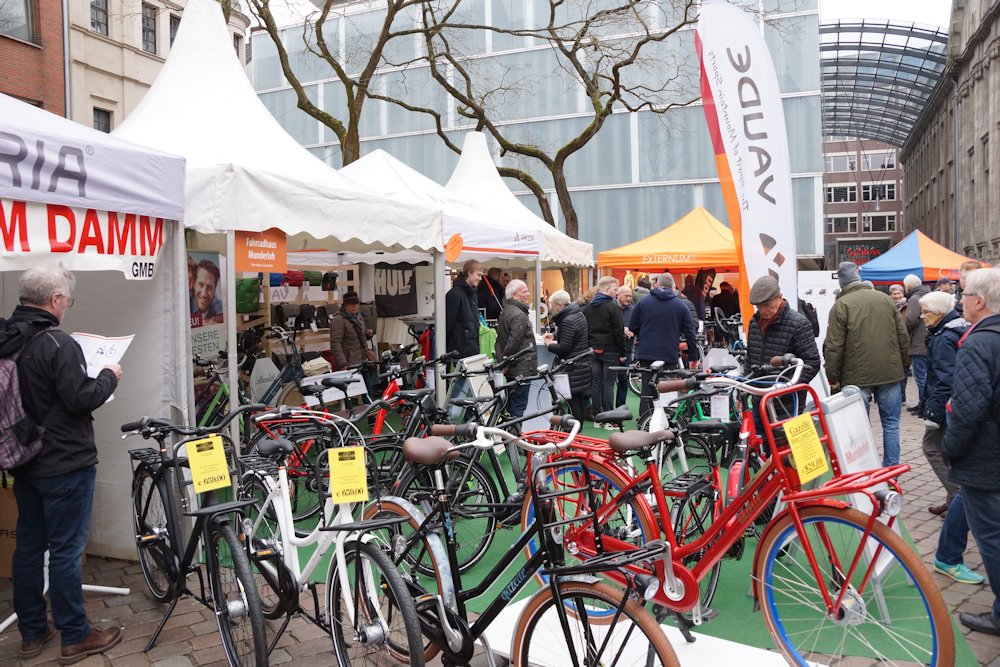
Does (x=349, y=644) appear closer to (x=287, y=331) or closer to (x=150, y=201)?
(x=150, y=201)

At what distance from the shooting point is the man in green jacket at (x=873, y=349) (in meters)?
6.02

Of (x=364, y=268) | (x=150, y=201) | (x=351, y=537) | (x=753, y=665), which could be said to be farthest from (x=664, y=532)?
(x=364, y=268)

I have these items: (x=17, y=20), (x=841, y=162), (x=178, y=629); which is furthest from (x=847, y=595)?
(x=841, y=162)

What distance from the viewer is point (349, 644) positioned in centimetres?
332

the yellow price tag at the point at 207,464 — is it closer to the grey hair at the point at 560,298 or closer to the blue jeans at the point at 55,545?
the blue jeans at the point at 55,545

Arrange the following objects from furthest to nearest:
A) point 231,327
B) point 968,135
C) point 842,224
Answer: point 842,224 → point 968,135 → point 231,327

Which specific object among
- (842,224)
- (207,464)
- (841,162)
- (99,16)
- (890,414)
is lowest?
(890,414)

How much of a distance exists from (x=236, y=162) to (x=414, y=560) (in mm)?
3378

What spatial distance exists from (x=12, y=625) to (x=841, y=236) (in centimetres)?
8698

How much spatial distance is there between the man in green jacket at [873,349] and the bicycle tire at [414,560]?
3972mm

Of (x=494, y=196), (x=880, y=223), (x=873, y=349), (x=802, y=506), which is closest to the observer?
(x=802, y=506)

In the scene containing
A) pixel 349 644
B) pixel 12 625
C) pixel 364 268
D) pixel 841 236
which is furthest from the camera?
pixel 841 236

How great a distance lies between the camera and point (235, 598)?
3498 mm

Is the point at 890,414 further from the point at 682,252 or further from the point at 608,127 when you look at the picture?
the point at 608,127
